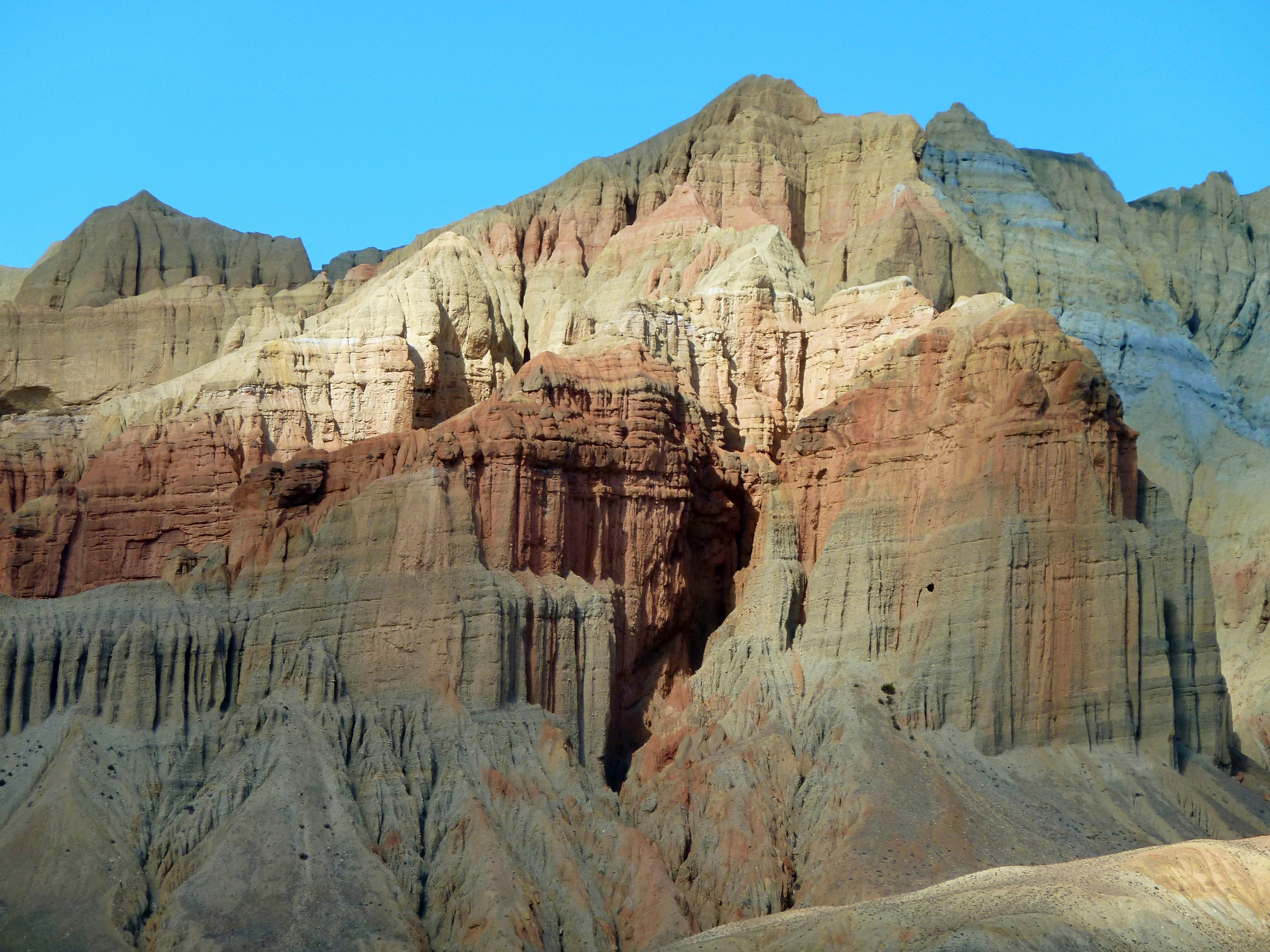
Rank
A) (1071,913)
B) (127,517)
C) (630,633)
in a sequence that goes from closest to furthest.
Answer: (1071,913) < (630,633) < (127,517)

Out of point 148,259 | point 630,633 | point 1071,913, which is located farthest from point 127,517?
point 1071,913

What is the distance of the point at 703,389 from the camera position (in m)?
89.0

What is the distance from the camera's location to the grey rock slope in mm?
112688

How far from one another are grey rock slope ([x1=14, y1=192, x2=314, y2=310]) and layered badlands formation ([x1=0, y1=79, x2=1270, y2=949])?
52.7 ft

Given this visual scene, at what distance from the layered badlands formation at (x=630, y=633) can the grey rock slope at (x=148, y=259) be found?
16050mm

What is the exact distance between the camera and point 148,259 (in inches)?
4552

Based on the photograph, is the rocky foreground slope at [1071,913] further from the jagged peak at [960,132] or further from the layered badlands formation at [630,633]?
the jagged peak at [960,132]

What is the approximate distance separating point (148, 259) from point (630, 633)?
46429 millimetres

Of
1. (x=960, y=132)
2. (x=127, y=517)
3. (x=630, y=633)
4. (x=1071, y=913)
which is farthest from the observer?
(x=960, y=132)

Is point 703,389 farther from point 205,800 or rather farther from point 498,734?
point 205,800

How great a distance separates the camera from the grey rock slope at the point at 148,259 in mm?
112688

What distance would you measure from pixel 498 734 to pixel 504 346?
1062 inches

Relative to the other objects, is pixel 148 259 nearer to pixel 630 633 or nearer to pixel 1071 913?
pixel 630 633

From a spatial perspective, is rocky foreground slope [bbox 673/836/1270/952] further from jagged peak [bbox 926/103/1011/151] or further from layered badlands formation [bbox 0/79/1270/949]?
jagged peak [bbox 926/103/1011/151]
